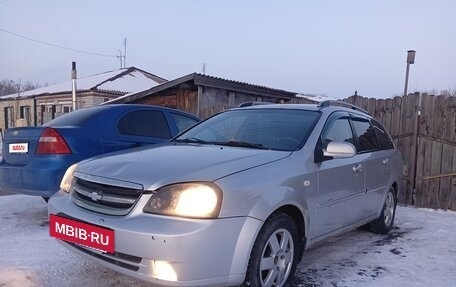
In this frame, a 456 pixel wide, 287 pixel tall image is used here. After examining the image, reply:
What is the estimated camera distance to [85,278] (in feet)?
10.8

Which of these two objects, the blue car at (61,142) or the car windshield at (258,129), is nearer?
the car windshield at (258,129)

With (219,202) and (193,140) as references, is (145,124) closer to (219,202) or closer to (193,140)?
(193,140)

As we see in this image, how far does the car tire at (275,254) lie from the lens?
271 cm

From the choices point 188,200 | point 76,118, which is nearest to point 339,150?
point 188,200

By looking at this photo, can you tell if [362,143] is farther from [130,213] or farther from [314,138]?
[130,213]

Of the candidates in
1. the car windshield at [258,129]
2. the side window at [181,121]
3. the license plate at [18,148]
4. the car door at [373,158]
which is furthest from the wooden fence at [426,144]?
the license plate at [18,148]

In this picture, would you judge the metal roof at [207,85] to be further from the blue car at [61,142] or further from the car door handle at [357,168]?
the car door handle at [357,168]

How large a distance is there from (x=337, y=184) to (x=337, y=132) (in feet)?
1.89

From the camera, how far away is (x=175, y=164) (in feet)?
9.22

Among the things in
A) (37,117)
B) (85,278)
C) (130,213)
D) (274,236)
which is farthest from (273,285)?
(37,117)

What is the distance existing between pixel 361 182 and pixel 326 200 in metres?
0.80

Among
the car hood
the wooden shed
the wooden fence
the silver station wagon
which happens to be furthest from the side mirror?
the wooden shed

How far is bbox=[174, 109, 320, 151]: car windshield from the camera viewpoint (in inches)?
137

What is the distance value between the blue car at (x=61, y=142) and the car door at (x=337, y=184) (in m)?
2.61
